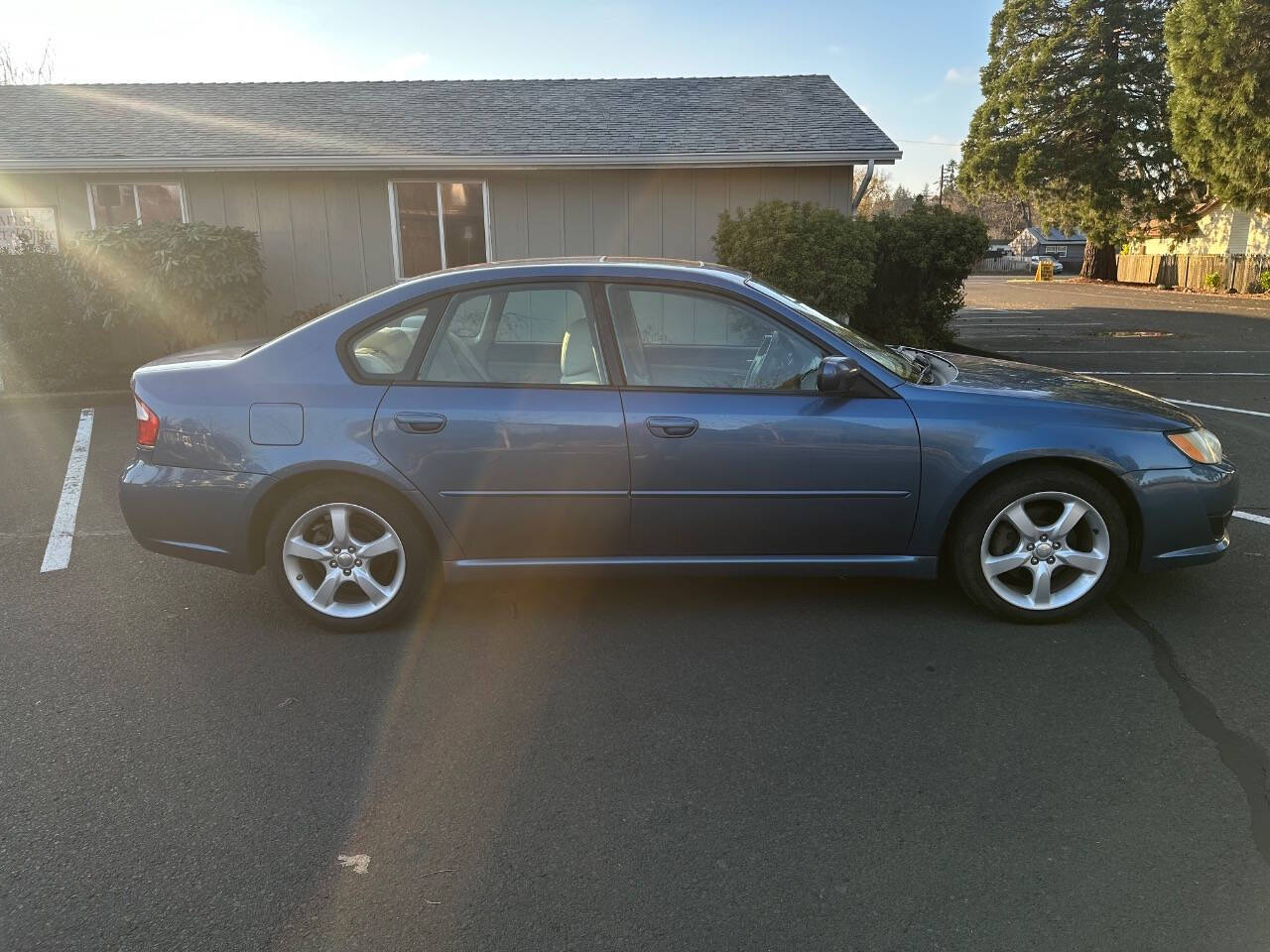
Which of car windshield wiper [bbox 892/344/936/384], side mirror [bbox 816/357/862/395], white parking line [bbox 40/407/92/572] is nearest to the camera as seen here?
side mirror [bbox 816/357/862/395]

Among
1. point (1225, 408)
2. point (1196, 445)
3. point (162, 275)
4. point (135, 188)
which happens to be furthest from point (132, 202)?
point (1225, 408)

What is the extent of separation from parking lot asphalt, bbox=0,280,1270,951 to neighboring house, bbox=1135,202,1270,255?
33.4 metres

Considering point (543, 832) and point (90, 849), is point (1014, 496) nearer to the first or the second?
point (543, 832)

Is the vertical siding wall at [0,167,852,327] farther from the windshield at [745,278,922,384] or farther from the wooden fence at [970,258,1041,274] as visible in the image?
the wooden fence at [970,258,1041,274]

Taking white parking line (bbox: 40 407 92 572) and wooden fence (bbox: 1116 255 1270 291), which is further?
wooden fence (bbox: 1116 255 1270 291)

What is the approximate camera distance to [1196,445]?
401 centimetres

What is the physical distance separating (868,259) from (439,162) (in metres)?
5.44

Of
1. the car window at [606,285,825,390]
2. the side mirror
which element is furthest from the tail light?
the side mirror

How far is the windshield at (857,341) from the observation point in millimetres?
4062

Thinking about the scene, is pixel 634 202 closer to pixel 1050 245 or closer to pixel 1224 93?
pixel 1224 93

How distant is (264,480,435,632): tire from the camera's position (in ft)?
13.0

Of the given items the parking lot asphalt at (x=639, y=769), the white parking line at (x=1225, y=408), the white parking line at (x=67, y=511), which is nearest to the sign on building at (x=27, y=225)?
the white parking line at (x=67, y=511)

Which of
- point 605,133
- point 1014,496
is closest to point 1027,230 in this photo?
point 605,133

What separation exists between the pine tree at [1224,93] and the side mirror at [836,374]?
984 inches
